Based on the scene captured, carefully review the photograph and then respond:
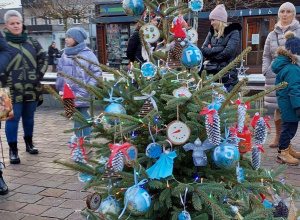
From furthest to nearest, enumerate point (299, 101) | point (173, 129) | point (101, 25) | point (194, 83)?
point (101, 25) < point (299, 101) < point (194, 83) < point (173, 129)

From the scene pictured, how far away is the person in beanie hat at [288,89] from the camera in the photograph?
4.23m

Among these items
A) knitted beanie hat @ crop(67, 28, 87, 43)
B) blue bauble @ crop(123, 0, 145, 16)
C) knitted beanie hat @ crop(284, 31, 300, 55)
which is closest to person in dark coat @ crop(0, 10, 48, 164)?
knitted beanie hat @ crop(67, 28, 87, 43)

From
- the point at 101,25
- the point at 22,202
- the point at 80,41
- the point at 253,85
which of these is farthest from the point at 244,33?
the point at 22,202

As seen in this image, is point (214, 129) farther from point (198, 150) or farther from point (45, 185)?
point (45, 185)

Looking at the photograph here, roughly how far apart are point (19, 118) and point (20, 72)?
0.62 metres

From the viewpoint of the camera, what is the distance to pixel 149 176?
2055 mm

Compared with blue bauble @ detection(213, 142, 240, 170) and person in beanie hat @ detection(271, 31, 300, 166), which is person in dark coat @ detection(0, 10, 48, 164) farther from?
blue bauble @ detection(213, 142, 240, 170)

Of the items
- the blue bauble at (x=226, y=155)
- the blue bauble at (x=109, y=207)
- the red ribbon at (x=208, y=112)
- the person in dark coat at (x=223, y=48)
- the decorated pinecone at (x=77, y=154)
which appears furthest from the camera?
the person in dark coat at (x=223, y=48)

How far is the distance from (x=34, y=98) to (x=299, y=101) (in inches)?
135

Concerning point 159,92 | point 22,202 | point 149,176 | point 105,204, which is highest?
point 159,92

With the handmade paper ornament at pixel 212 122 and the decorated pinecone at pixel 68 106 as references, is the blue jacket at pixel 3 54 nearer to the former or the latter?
the decorated pinecone at pixel 68 106

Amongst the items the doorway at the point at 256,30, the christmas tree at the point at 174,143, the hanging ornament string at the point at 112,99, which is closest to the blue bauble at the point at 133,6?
the christmas tree at the point at 174,143

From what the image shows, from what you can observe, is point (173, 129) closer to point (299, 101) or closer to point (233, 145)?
point (233, 145)

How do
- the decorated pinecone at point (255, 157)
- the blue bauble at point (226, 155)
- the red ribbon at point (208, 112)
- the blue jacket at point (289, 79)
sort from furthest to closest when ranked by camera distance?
the blue jacket at point (289, 79) → the decorated pinecone at point (255, 157) → the blue bauble at point (226, 155) → the red ribbon at point (208, 112)
